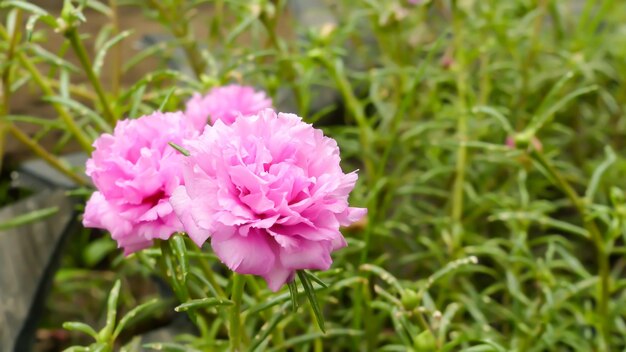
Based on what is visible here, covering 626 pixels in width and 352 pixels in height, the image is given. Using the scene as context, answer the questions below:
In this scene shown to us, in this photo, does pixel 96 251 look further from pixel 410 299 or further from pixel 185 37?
pixel 410 299

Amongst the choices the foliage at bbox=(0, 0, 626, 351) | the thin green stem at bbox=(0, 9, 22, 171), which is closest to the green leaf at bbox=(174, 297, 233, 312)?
the foliage at bbox=(0, 0, 626, 351)

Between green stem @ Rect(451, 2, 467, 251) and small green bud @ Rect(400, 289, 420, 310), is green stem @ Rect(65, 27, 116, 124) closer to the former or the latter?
small green bud @ Rect(400, 289, 420, 310)

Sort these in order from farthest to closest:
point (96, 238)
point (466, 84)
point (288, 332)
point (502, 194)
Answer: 1. point (96, 238)
2. point (466, 84)
3. point (502, 194)
4. point (288, 332)

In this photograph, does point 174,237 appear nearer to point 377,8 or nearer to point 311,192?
point 311,192

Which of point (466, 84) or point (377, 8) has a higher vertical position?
point (377, 8)

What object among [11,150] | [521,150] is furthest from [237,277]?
[11,150]

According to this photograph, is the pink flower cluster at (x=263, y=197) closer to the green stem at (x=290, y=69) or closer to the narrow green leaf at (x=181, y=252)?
the narrow green leaf at (x=181, y=252)
